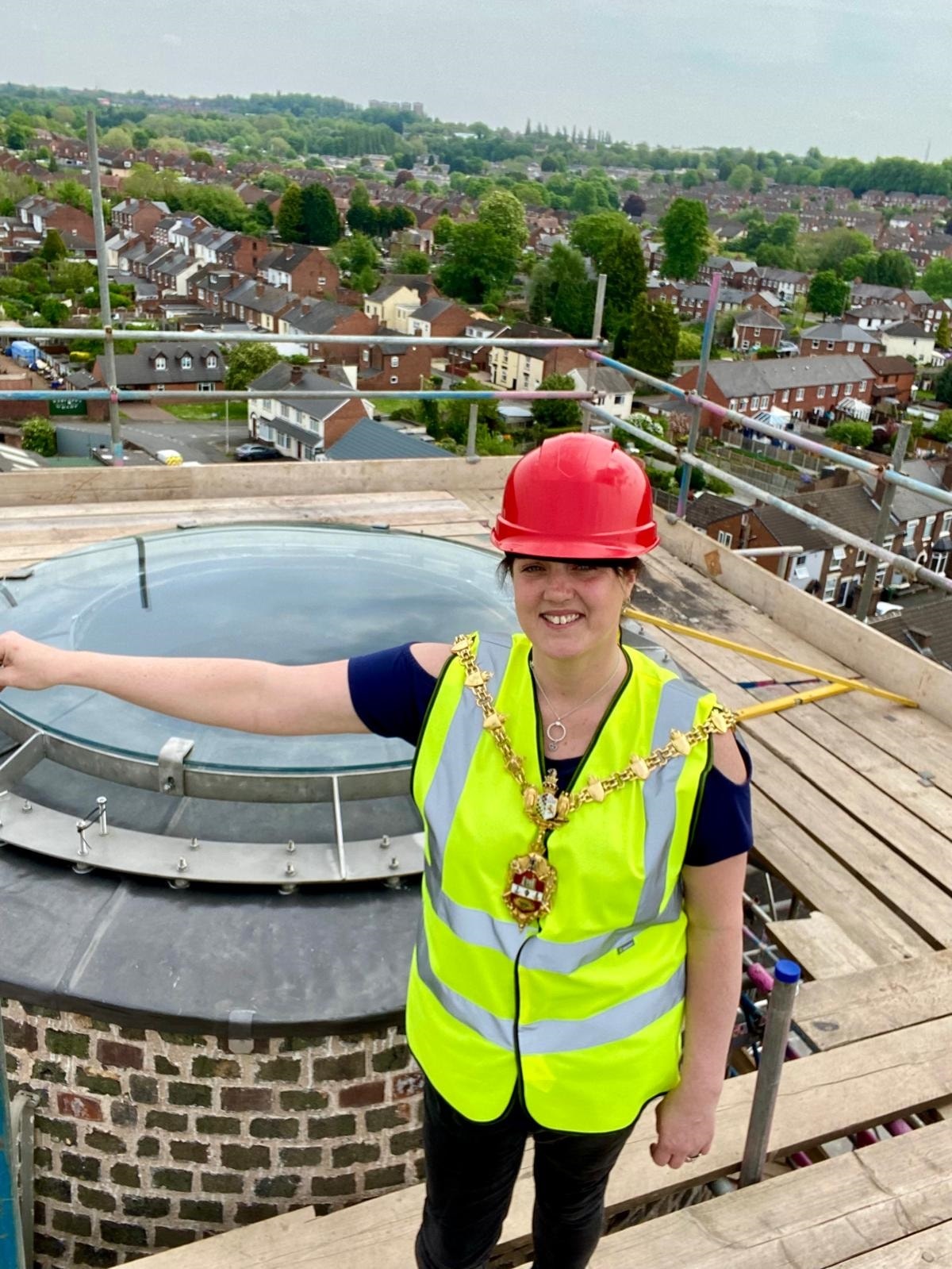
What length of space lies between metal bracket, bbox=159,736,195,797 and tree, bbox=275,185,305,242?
107 metres

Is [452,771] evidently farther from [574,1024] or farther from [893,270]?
[893,270]

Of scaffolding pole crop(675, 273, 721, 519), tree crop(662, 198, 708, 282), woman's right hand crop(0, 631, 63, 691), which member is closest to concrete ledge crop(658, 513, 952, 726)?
scaffolding pole crop(675, 273, 721, 519)

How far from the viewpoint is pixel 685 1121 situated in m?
1.99

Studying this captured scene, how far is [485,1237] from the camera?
7.31 ft

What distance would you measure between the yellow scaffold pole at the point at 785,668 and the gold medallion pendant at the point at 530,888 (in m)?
3.15

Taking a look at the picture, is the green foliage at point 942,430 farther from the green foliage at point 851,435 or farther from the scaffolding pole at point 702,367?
the scaffolding pole at point 702,367

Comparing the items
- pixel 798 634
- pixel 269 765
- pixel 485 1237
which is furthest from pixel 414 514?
pixel 485 1237

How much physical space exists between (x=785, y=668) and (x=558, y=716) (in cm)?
394

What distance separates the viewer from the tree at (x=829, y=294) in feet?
320

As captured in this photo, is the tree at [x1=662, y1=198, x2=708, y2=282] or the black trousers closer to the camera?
the black trousers

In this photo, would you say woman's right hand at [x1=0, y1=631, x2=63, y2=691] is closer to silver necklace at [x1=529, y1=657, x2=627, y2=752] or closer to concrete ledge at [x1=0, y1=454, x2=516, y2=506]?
silver necklace at [x1=529, y1=657, x2=627, y2=752]

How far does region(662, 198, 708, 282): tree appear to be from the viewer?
9988 cm

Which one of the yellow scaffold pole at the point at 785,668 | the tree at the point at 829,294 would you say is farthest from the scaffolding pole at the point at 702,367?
the tree at the point at 829,294

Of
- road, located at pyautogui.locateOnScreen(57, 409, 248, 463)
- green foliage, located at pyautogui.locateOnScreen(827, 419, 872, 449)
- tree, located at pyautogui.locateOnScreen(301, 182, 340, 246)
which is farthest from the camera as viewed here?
tree, located at pyautogui.locateOnScreen(301, 182, 340, 246)
